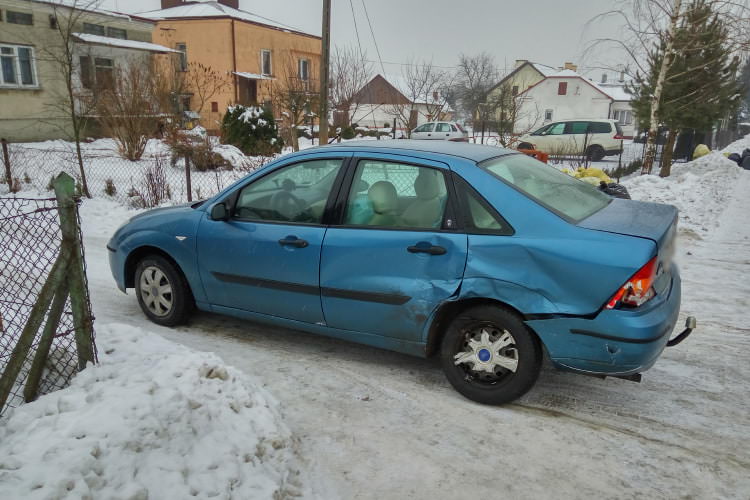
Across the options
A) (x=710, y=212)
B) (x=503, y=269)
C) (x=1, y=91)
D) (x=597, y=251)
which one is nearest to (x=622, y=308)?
(x=597, y=251)

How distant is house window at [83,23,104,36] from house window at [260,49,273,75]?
12.0 metres

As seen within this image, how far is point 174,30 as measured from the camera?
3234 cm

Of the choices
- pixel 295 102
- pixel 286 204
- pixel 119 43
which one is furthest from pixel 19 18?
pixel 286 204

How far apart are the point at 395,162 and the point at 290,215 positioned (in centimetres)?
88

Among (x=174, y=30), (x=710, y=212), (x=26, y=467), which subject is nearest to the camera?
(x=26, y=467)

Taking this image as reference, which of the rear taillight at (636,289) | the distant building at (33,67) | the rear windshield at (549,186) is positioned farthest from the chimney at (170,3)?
the rear taillight at (636,289)

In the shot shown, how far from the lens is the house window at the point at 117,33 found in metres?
23.7

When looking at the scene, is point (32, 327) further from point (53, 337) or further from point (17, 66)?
point (17, 66)

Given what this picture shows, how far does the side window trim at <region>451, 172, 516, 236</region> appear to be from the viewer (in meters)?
3.22

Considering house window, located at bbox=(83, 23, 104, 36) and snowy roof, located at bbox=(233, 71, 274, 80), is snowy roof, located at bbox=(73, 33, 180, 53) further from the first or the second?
snowy roof, located at bbox=(233, 71, 274, 80)

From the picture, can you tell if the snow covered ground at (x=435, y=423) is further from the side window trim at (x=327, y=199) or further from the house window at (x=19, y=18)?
the house window at (x=19, y=18)

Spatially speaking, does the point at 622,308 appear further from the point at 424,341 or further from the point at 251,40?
the point at 251,40

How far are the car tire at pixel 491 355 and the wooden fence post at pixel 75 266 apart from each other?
2.07 meters

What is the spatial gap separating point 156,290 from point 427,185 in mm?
2536
